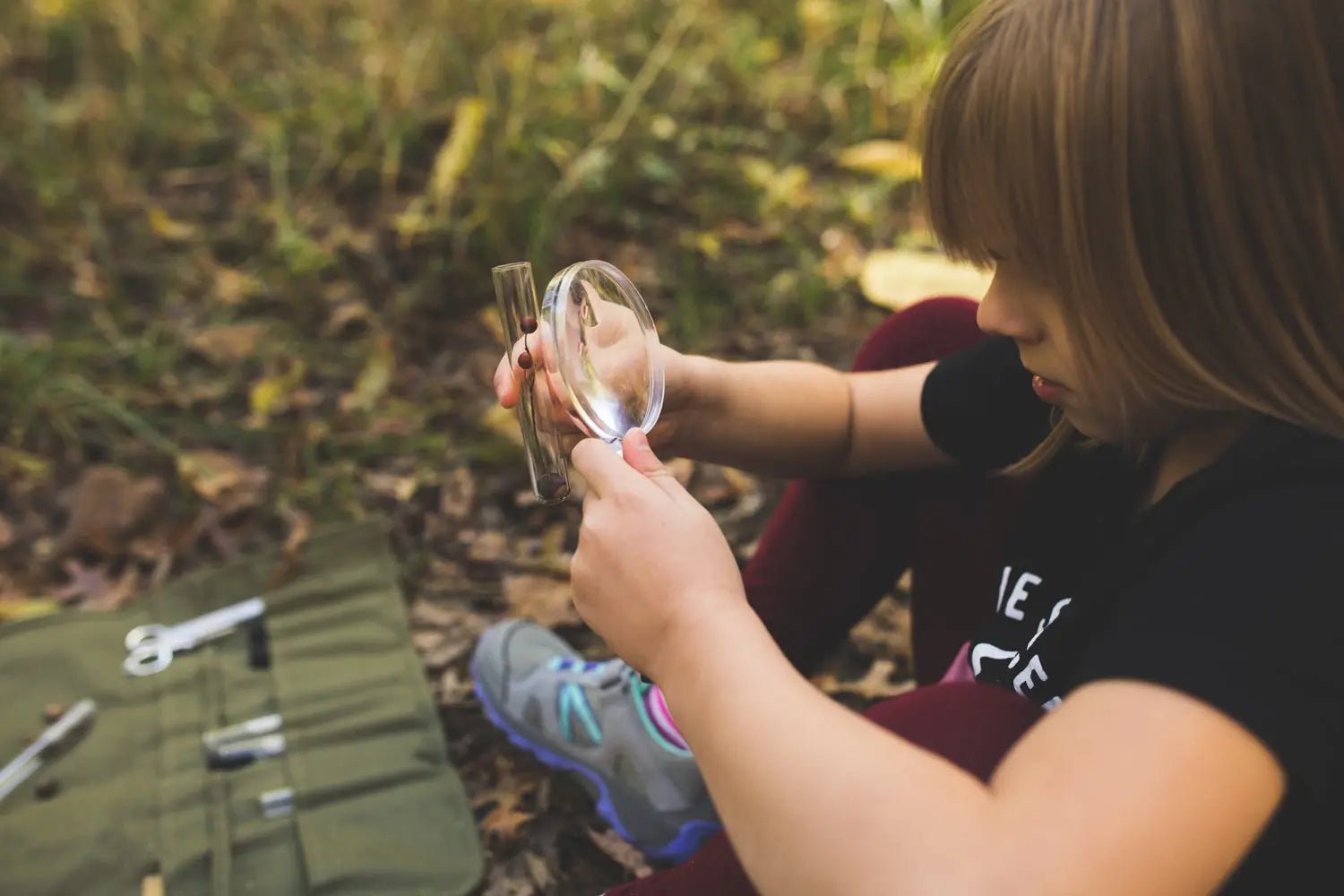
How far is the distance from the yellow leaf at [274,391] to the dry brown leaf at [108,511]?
309 millimetres

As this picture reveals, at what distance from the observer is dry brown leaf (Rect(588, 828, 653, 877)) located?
157 cm

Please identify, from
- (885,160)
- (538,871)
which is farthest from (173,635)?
(885,160)

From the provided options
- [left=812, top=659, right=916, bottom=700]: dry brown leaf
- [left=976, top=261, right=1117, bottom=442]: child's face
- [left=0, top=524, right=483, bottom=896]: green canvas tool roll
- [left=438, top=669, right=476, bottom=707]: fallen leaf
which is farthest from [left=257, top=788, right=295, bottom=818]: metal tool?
[left=976, top=261, right=1117, bottom=442]: child's face

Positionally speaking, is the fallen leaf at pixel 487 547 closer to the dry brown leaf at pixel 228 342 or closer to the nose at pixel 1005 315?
the dry brown leaf at pixel 228 342

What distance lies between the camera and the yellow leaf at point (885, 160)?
3.39m

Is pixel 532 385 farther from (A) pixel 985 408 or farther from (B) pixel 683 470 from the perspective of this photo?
(B) pixel 683 470

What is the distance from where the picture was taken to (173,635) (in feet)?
6.29

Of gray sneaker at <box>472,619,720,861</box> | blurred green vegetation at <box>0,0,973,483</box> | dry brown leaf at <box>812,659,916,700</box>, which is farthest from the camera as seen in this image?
blurred green vegetation at <box>0,0,973,483</box>

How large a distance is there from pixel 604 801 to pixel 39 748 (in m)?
0.90

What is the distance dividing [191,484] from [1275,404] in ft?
7.04

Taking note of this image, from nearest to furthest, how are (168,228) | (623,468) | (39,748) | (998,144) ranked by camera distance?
(998,144), (623,468), (39,748), (168,228)

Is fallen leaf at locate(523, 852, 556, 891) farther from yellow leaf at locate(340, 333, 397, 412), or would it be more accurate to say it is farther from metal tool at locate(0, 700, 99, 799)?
yellow leaf at locate(340, 333, 397, 412)

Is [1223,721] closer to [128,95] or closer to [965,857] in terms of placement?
[965,857]

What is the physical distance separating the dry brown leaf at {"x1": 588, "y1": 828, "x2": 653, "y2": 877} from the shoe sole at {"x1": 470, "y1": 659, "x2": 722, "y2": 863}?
16mm
